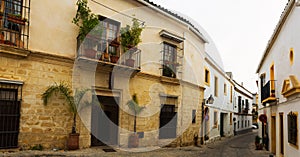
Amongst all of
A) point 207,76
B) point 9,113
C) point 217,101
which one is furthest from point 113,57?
point 217,101

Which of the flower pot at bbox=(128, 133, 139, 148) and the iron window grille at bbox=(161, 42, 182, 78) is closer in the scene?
the flower pot at bbox=(128, 133, 139, 148)

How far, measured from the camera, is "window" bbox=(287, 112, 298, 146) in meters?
8.98

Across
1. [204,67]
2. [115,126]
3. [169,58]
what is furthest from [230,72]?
[115,126]

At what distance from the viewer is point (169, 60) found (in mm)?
14578

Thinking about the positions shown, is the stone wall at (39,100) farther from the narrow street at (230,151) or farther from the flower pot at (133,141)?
the narrow street at (230,151)

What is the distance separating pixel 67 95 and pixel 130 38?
3.72 meters

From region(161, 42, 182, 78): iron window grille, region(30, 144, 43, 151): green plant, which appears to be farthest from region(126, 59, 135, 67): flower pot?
region(30, 144, 43, 151): green plant

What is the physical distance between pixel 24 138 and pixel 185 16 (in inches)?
455

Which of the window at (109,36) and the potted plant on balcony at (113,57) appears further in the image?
the potted plant on balcony at (113,57)

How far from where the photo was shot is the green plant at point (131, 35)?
1174cm

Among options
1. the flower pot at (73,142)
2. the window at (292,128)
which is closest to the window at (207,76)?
the window at (292,128)

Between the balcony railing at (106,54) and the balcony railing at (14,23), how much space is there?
1941 mm

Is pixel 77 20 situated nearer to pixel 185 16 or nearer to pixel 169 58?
pixel 169 58

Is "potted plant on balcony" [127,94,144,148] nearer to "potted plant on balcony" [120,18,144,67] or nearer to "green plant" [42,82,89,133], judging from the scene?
"potted plant on balcony" [120,18,144,67]
